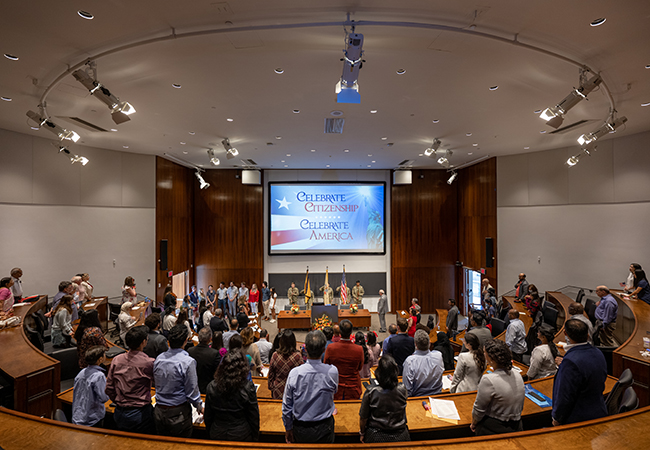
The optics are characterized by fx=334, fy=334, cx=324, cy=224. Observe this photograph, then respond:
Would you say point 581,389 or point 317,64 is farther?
point 317,64

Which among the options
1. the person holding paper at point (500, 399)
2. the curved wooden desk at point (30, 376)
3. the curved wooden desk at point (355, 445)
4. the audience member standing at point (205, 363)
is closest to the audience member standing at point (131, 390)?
the curved wooden desk at point (355, 445)

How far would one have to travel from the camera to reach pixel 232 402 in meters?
2.21

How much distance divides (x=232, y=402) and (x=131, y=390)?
96cm

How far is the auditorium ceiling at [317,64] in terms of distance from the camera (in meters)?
3.45

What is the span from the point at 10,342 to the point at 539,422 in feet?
20.6

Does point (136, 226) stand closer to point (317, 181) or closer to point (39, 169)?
point (39, 169)

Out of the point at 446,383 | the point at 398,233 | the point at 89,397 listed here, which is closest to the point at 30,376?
the point at 89,397

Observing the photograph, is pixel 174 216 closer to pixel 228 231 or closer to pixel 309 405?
pixel 228 231

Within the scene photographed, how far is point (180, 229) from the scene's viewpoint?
1192 centimetres

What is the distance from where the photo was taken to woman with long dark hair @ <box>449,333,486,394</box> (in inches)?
123

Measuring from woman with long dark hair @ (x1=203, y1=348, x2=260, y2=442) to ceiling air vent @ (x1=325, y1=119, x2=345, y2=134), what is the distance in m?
5.71

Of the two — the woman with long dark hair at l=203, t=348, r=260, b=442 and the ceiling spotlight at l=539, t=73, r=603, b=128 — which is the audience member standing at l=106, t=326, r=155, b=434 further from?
the ceiling spotlight at l=539, t=73, r=603, b=128

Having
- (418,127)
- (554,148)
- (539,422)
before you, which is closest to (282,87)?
(418,127)

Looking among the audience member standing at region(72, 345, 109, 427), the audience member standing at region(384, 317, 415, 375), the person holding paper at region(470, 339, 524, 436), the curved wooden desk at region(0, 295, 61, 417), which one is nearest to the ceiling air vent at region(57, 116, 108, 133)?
the curved wooden desk at region(0, 295, 61, 417)
